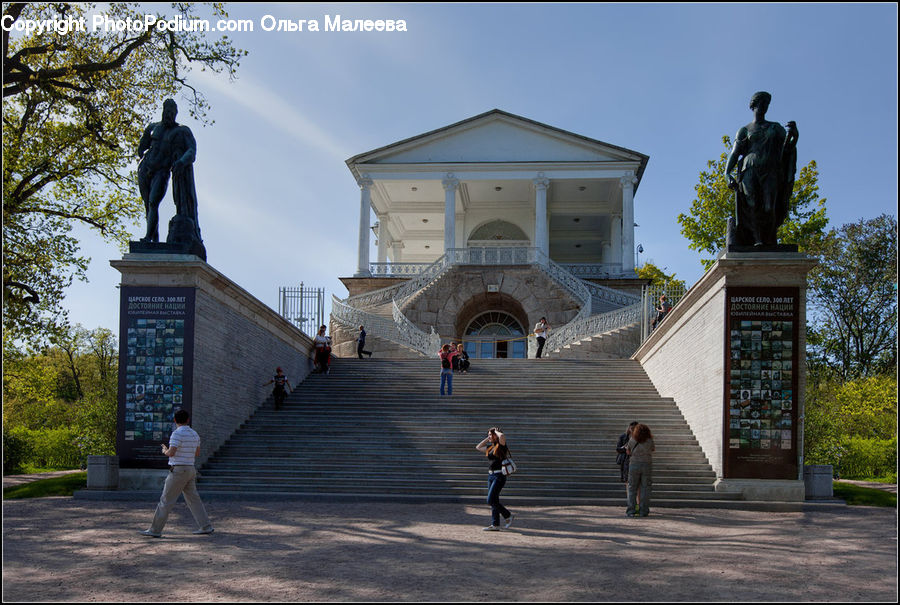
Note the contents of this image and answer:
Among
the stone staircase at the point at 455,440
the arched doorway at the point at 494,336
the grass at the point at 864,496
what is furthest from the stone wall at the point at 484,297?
the grass at the point at 864,496

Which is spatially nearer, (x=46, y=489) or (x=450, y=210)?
(x=46, y=489)

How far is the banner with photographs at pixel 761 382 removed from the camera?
1380cm

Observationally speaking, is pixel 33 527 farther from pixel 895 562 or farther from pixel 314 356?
pixel 314 356

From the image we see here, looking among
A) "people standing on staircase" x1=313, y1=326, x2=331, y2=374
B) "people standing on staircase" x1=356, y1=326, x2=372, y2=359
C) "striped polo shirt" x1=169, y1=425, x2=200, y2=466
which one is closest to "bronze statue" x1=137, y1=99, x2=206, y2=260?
"striped polo shirt" x1=169, y1=425, x2=200, y2=466

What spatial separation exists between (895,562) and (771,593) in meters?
2.31

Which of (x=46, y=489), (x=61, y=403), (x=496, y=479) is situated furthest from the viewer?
(x=61, y=403)

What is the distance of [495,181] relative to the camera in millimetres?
41750

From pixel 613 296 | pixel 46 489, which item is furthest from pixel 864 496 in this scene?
pixel 613 296

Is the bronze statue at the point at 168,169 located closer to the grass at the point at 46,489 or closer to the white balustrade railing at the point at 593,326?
the grass at the point at 46,489

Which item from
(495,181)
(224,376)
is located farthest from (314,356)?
(495,181)

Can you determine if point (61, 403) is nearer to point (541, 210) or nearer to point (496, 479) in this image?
point (541, 210)

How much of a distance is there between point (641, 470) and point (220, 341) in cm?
809

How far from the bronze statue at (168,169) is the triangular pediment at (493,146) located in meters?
25.9

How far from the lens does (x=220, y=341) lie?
52.7 ft
